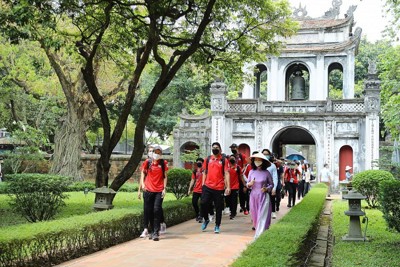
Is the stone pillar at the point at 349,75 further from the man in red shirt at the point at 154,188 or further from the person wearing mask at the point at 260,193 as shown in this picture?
the man in red shirt at the point at 154,188

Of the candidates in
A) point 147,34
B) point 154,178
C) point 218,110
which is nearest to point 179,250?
point 154,178

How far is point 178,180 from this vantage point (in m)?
16.6

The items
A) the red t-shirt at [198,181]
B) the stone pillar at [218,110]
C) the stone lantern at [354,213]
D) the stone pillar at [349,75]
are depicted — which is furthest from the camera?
the stone pillar at [349,75]

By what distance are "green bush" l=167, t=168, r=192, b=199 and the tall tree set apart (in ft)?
10.1

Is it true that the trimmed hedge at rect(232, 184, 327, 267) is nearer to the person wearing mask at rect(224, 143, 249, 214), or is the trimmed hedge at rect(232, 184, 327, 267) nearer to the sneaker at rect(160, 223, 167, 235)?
the sneaker at rect(160, 223, 167, 235)

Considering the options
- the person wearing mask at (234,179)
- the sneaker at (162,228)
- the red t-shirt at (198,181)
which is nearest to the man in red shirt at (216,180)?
the sneaker at (162,228)

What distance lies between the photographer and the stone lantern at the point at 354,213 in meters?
8.83

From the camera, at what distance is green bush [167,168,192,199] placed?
650 inches

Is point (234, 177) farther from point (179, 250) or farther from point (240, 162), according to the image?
point (179, 250)

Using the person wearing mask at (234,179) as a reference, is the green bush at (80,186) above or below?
below

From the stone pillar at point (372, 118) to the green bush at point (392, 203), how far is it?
1715 cm

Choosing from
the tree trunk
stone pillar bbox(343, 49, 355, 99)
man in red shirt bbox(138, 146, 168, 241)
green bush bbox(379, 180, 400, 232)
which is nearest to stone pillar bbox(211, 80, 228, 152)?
stone pillar bbox(343, 49, 355, 99)

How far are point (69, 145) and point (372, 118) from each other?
15026 millimetres

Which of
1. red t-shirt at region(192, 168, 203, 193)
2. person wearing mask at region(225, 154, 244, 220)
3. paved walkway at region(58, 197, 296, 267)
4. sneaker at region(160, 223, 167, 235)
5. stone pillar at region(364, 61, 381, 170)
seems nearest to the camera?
paved walkway at region(58, 197, 296, 267)
